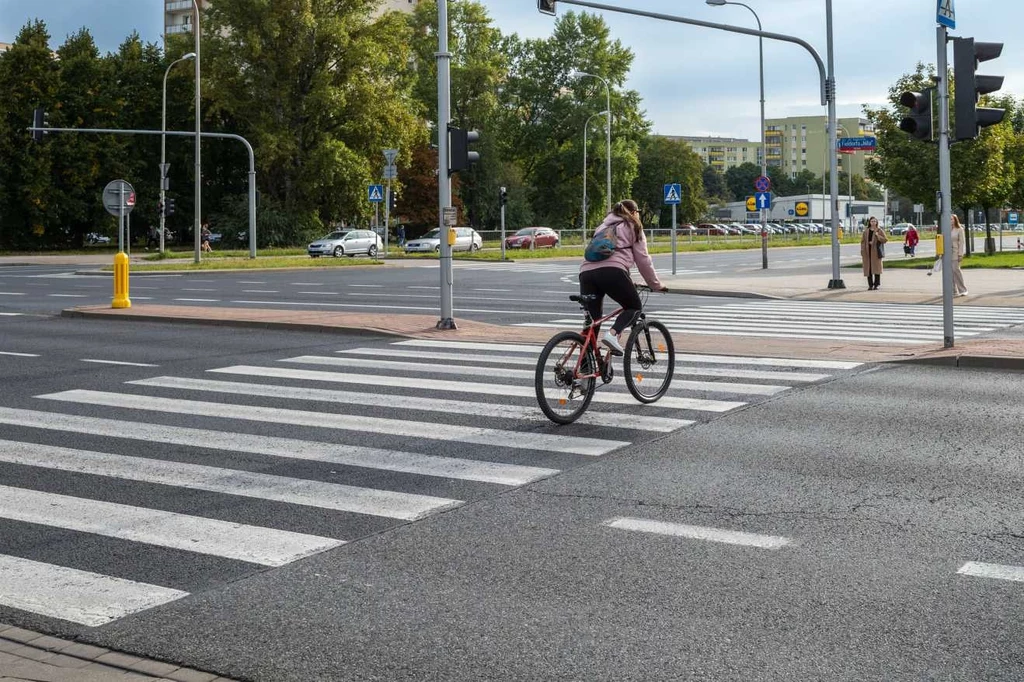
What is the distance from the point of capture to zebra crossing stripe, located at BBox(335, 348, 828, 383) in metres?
11.6

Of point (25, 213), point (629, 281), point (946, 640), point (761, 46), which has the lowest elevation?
point (946, 640)

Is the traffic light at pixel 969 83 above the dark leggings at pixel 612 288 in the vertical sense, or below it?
above

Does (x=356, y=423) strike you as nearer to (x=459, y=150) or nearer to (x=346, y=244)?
(x=459, y=150)

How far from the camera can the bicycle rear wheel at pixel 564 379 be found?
29.6ft

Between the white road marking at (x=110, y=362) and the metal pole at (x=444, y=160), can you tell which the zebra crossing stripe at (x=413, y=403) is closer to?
the white road marking at (x=110, y=362)

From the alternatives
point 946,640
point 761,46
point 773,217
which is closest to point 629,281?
point 946,640

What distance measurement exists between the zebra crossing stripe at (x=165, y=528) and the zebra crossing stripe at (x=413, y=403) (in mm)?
3523

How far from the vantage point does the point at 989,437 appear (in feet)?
27.2

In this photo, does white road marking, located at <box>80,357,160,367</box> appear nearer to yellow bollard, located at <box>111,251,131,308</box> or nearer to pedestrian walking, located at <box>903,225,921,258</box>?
yellow bollard, located at <box>111,251,131,308</box>

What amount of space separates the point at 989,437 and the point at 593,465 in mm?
2947

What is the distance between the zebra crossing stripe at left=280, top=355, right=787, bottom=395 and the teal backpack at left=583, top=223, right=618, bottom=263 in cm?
190

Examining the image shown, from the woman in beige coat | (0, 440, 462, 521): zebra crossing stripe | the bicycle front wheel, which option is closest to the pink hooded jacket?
the bicycle front wheel

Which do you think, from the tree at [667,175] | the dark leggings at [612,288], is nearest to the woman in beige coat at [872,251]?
the dark leggings at [612,288]

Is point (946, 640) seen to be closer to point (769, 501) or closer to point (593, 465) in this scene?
point (769, 501)
